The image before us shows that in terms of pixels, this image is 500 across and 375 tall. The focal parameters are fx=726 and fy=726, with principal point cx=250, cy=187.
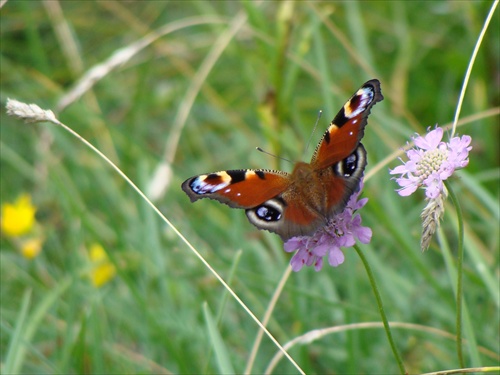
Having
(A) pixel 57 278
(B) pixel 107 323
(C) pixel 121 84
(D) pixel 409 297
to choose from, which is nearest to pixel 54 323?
(B) pixel 107 323

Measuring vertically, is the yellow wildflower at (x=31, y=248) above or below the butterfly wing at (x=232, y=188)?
above

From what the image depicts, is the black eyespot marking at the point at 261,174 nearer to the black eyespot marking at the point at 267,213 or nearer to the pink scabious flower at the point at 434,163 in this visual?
the black eyespot marking at the point at 267,213

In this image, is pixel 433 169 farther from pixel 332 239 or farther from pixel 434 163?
pixel 332 239

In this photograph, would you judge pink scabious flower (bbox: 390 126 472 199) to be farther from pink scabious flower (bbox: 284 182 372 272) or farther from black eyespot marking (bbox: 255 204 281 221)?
black eyespot marking (bbox: 255 204 281 221)

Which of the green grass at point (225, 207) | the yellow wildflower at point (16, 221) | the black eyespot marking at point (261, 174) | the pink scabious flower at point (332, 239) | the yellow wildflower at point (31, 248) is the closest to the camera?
the pink scabious flower at point (332, 239)

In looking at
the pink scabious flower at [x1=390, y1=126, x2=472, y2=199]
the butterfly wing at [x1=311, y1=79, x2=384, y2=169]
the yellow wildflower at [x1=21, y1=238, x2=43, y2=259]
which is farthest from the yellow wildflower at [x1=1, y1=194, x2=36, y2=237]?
the pink scabious flower at [x1=390, y1=126, x2=472, y2=199]

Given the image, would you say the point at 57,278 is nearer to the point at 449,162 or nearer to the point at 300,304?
the point at 300,304

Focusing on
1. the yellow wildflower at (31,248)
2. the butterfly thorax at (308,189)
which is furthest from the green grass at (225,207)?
the butterfly thorax at (308,189)

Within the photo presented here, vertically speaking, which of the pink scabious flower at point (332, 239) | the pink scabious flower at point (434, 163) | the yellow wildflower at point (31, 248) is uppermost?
the yellow wildflower at point (31, 248)
